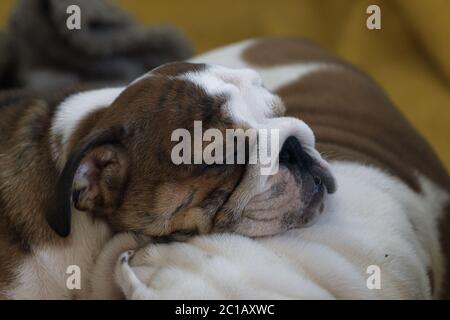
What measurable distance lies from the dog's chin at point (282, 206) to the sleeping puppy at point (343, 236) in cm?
2

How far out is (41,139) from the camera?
1.68m

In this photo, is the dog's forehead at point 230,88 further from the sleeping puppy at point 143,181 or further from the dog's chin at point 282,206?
the dog's chin at point 282,206

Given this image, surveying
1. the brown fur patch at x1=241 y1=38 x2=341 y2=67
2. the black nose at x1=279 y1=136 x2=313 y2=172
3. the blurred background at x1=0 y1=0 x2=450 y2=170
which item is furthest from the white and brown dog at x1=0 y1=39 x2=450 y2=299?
the blurred background at x1=0 y1=0 x2=450 y2=170

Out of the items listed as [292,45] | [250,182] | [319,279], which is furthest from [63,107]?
[292,45]

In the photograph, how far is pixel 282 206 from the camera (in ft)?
4.78

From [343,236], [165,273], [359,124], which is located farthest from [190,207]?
[359,124]

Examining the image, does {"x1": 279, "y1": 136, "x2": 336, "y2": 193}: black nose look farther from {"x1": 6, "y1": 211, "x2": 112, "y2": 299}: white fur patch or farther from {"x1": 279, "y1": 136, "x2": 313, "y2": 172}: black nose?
{"x1": 6, "y1": 211, "x2": 112, "y2": 299}: white fur patch

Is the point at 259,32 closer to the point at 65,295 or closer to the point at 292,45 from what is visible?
the point at 292,45

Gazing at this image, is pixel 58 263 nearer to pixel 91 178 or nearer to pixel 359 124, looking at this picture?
pixel 91 178

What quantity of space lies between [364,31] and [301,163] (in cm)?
136

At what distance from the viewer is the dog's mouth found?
56.9 inches

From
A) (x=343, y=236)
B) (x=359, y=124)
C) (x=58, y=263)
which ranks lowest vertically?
(x=58, y=263)
